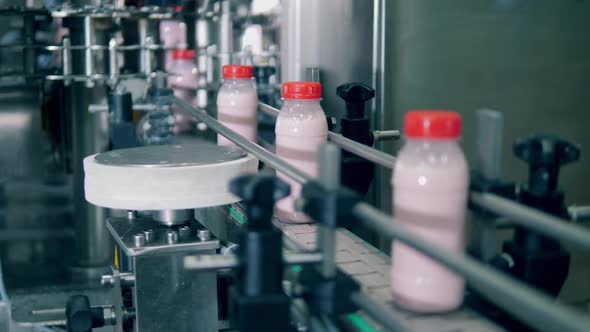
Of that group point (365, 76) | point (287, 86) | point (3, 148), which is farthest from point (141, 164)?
point (3, 148)

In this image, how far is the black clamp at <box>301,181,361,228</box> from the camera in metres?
0.58

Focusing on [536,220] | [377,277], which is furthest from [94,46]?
[536,220]

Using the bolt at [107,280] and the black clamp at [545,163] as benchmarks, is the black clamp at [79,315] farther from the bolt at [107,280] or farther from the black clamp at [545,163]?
the black clamp at [545,163]

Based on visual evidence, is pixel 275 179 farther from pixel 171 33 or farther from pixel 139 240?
pixel 171 33

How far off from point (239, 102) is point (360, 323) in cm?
68

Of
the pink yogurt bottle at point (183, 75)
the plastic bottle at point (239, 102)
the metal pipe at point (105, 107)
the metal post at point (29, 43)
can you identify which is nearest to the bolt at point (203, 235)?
the plastic bottle at point (239, 102)

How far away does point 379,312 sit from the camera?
56 cm

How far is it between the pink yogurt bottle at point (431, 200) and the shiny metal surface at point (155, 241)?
1.20 ft

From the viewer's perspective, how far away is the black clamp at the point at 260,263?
59 cm

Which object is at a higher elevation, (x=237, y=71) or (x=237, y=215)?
(x=237, y=71)

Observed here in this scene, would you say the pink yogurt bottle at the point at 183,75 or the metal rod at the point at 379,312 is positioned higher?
the pink yogurt bottle at the point at 183,75

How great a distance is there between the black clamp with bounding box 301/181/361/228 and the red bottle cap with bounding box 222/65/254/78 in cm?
67

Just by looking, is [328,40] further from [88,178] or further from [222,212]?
[88,178]

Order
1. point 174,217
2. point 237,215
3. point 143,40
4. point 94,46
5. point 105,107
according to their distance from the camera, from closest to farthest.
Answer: point 174,217, point 237,215, point 105,107, point 94,46, point 143,40
